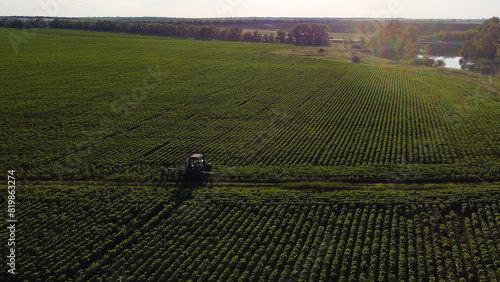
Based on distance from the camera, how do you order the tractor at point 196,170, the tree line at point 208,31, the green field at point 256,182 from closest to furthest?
1. the green field at point 256,182
2. the tractor at point 196,170
3. the tree line at point 208,31

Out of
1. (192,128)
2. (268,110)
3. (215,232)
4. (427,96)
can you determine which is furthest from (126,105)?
(427,96)

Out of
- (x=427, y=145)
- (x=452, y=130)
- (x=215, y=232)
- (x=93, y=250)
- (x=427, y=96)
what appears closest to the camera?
(x=93, y=250)

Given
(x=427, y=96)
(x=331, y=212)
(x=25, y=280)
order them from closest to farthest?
(x=25, y=280), (x=331, y=212), (x=427, y=96)

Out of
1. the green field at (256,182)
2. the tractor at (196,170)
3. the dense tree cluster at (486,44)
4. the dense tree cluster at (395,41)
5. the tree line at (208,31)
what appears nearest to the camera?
the green field at (256,182)

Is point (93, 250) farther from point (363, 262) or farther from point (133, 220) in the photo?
point (363, 262)

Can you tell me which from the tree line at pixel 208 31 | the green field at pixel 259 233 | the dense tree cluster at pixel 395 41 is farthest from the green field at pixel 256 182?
the tree line at pixel 208 31

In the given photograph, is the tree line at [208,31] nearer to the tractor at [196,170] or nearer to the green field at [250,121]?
the green field at [250,121]

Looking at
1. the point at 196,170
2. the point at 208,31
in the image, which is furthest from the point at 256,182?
the point at 208,31
